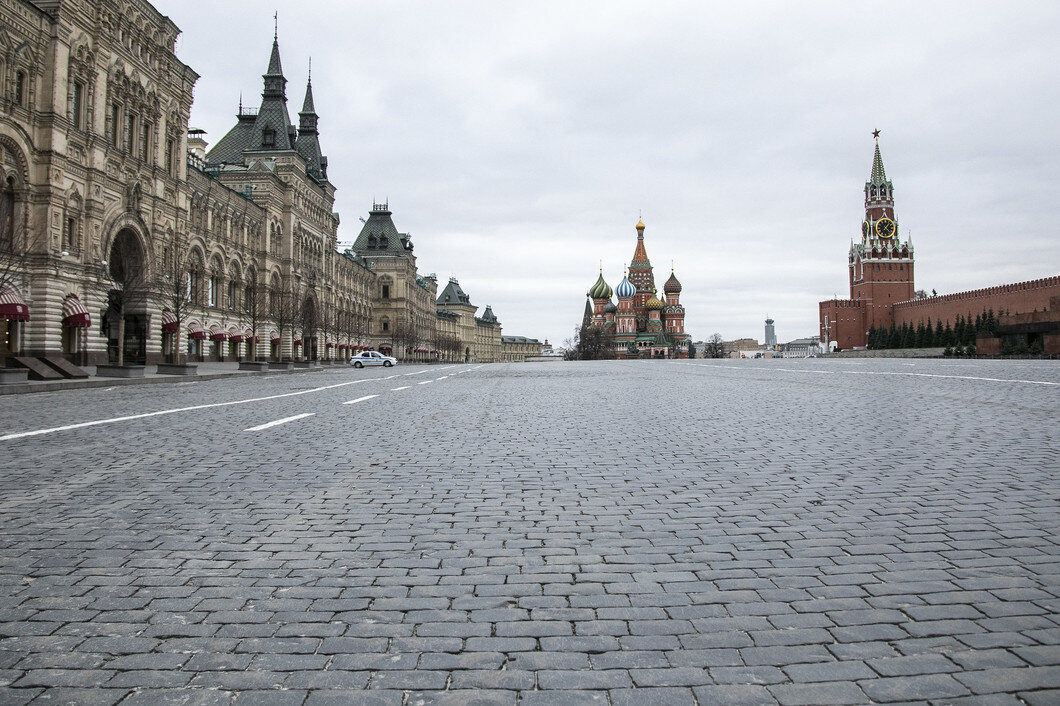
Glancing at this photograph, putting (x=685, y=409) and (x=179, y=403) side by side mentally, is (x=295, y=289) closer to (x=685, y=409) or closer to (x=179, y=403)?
(x=179, y=403)

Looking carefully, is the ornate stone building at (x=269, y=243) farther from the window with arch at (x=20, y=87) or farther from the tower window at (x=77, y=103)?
the window with arch at (x=20, y=87)

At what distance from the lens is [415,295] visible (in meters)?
124

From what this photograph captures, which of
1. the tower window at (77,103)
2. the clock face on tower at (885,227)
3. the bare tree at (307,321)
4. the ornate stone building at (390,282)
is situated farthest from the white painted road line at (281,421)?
the clock face on tower at (885,227)

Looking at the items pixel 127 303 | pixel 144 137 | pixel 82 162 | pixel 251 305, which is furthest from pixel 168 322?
pixel 251 305

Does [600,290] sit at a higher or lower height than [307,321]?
higher

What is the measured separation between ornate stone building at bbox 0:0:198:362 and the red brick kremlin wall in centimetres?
7902

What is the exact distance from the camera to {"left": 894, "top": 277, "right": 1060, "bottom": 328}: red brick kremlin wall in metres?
86.8

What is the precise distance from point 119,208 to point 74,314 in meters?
6.84

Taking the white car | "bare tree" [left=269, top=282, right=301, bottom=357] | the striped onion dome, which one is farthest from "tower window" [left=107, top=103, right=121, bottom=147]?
the striped onion dome

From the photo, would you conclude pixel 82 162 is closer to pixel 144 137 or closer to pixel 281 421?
pixel 144 137

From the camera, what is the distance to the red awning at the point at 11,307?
27.8 m

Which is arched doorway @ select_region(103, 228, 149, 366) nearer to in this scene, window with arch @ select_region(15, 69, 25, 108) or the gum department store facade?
the gum department store facade

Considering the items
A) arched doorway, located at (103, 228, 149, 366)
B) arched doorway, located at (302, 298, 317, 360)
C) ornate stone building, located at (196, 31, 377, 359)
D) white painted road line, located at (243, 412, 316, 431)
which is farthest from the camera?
arched doorway, located at (302, 298, 317, 360)

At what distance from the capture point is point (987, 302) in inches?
3863
